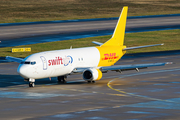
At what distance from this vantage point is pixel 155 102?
3625 cm

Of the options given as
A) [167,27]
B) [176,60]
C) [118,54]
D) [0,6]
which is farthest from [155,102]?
[0,6]

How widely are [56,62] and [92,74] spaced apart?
4.37m

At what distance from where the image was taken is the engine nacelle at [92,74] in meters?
46.5

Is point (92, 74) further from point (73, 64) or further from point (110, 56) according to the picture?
point (110, 56)

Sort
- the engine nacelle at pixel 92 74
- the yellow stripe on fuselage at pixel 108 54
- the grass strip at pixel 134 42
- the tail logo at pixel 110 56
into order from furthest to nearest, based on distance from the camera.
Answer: the grass strip at pixel 134 42 < the tail logo at pixel 110 56 < the yellow stripe on fuselage at pixel 108 54 < the engine nacelle at pixel 92 74

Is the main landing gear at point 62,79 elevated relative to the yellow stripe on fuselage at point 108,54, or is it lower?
lower

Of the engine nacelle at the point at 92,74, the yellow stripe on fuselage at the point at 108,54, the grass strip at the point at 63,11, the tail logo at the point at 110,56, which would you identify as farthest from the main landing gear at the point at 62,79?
the grass strip at the point at 63,11

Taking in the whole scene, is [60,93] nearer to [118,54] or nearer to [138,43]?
[118,54]

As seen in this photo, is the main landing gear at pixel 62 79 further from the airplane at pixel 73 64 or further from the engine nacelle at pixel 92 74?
the engine nacelle at pixel 92 74

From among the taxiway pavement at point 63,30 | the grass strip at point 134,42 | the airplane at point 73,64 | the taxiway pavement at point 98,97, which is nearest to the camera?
the taxiway pavement at point 98,97

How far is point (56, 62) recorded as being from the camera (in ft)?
151

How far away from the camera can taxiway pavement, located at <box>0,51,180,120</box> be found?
31.5 metres

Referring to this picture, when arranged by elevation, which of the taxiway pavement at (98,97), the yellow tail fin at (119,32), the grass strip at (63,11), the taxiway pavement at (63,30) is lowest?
the taxiway pavement at (98,97)

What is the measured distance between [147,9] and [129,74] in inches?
5377
